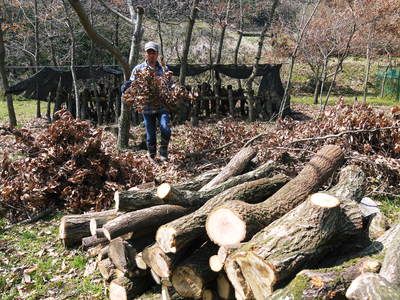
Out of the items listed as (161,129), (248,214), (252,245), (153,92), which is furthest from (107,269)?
(153,92)

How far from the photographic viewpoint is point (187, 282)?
9.64 feet

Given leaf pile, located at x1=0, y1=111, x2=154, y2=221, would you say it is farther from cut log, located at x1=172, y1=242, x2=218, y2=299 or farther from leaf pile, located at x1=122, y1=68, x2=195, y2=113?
cut log, located at x1=172, y1=242, x2=218, y2=299

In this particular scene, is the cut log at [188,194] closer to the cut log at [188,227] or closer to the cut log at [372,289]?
the cut log at [188,227]

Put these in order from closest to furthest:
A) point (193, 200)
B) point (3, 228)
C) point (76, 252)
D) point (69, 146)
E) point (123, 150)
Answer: point (193, 200), point (76, 252), point (3, 228), point (69, 146), point (123, 150)

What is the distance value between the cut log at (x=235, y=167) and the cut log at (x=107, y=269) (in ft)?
4.77

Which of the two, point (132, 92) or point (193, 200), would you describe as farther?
point (132, 92)

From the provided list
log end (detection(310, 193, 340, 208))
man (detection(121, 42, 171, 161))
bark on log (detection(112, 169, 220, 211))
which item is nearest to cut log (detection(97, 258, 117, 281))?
bark on log (detection(112, 169, 220, 211))

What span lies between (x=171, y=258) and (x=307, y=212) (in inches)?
46.9

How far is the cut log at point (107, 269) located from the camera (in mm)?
3568

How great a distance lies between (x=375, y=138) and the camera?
568cm

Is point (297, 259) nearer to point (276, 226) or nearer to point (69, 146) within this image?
point (276, 226)

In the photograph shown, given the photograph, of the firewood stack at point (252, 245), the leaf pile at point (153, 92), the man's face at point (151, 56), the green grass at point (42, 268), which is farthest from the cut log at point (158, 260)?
the man's face at point (151, 56)

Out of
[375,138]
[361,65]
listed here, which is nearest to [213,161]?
[375,138]

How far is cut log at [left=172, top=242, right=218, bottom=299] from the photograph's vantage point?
2904mm
